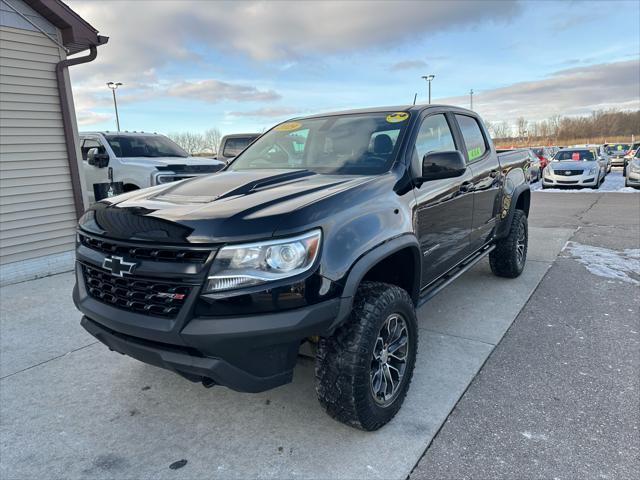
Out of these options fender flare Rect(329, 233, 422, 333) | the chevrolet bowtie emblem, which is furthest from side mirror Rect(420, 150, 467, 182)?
the chevrolet bowtie emblem

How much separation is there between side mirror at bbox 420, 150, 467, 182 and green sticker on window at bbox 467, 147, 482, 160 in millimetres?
1177

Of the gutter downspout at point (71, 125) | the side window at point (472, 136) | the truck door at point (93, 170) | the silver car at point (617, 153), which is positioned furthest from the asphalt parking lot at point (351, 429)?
the silver car at point (617, 153)

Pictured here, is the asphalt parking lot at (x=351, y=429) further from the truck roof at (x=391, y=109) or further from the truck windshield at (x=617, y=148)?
the truck windshield at (x=617, y=148)

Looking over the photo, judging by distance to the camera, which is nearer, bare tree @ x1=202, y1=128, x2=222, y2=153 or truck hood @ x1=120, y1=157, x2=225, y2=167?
truck hood @ x1=120, y1=157, x2=225, y2=167

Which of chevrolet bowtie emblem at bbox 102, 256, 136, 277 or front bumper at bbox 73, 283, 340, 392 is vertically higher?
chevrolet bowtie emblem at bbox 102, 256, 136, 277

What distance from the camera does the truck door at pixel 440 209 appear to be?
307 cm

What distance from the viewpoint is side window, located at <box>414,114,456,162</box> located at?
3.22 meters

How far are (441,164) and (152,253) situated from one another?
→ 1.85 metres

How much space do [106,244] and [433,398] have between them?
216cm

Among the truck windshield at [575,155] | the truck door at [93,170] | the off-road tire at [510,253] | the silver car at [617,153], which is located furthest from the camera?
the silver car at [617,153]

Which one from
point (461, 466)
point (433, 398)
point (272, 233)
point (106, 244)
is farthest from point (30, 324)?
point (461, 466)

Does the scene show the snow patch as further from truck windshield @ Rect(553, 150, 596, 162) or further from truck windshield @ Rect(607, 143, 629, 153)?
truck windshield @ Rect(607, 143, 629, 153)

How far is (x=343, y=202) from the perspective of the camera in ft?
7.75

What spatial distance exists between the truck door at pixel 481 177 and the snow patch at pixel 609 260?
2.00 metres
